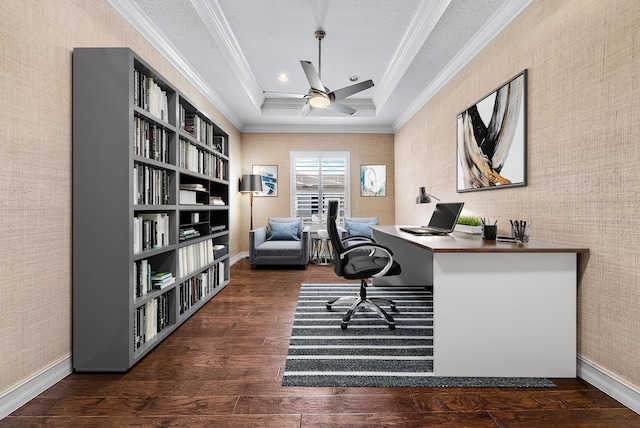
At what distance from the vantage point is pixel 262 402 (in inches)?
60.8

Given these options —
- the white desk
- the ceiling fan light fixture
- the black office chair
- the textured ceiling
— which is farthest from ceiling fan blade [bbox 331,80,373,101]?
the white desk

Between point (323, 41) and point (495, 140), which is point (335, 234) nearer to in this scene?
point (495, 140)

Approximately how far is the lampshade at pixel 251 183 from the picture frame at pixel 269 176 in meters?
0.40

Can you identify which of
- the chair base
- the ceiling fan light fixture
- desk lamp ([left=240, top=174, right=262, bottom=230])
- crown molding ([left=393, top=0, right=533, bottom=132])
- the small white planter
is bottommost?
the chair base

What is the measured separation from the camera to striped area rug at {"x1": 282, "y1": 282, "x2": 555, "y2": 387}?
1718 mm

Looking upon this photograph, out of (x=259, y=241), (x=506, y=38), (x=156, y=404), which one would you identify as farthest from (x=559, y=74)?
(x=259, y=241)

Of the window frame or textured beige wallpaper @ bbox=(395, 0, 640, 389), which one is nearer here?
textured beige wallpaper @ bbox=(395, 0, 640, 389)

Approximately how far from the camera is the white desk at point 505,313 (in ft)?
5.64

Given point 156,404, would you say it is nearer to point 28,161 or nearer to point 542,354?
point 28,161

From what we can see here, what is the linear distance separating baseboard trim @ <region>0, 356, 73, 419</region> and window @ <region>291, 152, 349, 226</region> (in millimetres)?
4404

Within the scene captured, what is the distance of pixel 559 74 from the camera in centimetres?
186

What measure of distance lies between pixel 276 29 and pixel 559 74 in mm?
2517

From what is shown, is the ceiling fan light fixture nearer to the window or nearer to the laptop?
the laptop

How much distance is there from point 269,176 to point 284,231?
1.28 metres
